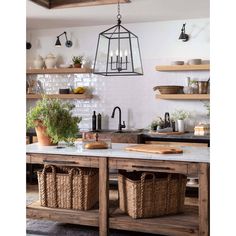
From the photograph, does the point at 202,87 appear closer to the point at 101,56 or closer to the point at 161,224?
the point at 101,56

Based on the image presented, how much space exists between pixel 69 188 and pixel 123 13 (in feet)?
10.1

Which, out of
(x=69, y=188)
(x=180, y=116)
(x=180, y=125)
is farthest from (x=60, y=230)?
(x=180, y=116)

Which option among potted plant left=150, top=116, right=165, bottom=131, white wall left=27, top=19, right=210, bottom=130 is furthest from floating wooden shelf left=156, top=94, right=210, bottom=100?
potted plant left=150, top=116, right=165, bottom=131

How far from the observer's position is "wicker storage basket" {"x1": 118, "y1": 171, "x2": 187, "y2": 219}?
126 inches

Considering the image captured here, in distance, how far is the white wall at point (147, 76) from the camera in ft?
19.0

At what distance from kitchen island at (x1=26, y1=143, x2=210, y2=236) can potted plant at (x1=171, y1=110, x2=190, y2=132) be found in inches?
85.1

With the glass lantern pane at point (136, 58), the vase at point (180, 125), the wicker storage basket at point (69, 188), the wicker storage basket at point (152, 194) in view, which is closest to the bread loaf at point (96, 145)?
the wicker storage basket at point (69, 188)

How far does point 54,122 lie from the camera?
138 inches

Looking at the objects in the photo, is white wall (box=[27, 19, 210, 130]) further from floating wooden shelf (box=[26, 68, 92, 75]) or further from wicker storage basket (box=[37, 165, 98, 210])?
wicker storage basket (box=[37, 165, 98, 210])

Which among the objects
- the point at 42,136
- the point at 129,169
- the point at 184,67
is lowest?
the point at 129,169

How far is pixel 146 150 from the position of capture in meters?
3.20
